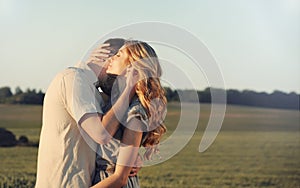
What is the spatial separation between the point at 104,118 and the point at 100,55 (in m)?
0.19

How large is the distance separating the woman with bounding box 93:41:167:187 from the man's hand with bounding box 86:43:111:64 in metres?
0.02

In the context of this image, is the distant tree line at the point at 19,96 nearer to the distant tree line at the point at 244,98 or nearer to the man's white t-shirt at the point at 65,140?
the distant tree line at the point at 244,98

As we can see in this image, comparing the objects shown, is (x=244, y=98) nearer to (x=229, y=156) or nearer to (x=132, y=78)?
(x=229, y=156)

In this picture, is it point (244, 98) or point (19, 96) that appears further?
point (244, 98)

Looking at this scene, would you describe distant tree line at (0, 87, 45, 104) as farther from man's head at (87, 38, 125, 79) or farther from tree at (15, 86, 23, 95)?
man's head at (87, 38, 125, 79)

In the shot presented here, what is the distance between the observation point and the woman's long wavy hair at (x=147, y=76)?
1764mm

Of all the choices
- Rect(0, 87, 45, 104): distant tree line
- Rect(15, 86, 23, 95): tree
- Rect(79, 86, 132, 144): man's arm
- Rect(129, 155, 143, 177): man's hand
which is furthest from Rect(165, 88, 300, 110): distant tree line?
Rect(79, 86, 132, 144): man's arm

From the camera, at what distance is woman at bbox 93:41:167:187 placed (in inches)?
68.8

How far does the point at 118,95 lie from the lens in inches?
71.1

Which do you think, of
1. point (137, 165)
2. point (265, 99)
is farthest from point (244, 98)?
point (137, 165)

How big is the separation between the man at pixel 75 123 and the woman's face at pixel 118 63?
18 millimetres

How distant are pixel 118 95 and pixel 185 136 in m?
0.30

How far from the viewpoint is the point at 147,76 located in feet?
5.82

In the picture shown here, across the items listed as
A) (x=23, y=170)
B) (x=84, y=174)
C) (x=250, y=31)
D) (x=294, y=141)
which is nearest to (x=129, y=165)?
(x=84, y=174)
